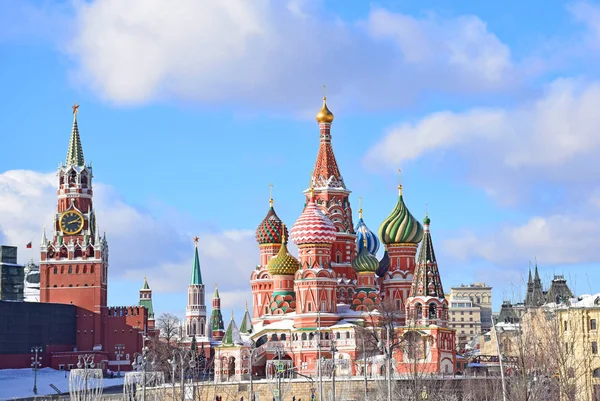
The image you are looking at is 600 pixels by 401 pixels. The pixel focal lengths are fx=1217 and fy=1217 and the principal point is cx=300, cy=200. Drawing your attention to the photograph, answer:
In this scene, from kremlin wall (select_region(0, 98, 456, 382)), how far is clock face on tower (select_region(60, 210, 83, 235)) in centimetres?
10

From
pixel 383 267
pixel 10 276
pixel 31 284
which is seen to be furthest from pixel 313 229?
pixel 31 284

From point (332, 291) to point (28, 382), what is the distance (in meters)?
28.6

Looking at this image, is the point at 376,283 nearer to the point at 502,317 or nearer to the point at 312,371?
the point at 312,371

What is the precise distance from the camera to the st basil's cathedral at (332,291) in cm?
9031

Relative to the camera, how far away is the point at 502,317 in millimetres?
137875

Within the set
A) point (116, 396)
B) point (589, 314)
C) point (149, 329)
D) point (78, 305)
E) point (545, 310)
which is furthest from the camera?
point (149, 329)

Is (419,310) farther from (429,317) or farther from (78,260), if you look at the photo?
(78,260)

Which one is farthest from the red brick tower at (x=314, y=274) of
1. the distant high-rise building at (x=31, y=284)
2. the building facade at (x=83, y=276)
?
the distant high-rise building at (x=31, y=284)

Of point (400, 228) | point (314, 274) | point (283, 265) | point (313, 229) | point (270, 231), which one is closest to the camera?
point (314, 274)

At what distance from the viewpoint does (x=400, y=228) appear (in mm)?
101938

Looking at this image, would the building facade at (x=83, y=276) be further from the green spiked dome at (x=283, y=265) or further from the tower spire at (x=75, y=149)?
the green spiked dome at (x=283, y=265)

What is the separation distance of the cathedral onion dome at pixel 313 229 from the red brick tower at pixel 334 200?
4.44m

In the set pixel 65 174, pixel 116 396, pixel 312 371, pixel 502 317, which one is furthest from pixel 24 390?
pixel 502 317

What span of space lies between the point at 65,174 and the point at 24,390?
3230 cm
